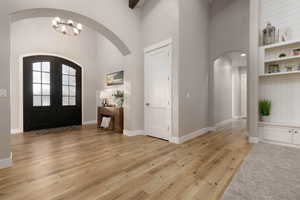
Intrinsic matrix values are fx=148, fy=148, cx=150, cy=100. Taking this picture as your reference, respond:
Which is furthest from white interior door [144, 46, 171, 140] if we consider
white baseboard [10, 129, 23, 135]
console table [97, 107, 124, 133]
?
white baseboard [10, 129, 23, 135]

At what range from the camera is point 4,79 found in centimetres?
229

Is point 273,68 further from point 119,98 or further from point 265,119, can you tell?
point 119,98

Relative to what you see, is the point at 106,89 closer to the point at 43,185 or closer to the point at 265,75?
the point at 43,185

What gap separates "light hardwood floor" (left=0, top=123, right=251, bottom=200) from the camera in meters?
1.63

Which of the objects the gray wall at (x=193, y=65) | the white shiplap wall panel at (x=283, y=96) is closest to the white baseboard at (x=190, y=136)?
the gray wall at (x=193, y=65)

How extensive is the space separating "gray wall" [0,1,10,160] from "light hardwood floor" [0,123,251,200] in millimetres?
374

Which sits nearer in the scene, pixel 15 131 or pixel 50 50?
pixel 15 131

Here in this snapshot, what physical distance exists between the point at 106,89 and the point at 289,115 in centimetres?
569

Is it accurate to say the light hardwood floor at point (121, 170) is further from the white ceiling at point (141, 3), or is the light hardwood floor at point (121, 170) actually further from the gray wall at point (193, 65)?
the white ceiling at point (141, 3)

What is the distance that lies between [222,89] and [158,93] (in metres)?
3.34

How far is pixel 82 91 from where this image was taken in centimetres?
607

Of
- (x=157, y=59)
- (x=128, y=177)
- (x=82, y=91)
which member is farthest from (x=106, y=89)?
(x=128, y=177)

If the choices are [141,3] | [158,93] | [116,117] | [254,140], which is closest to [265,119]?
[254,140]

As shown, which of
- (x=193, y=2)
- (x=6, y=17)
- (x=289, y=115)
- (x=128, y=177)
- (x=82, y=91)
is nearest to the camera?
(x=128, y=177)
